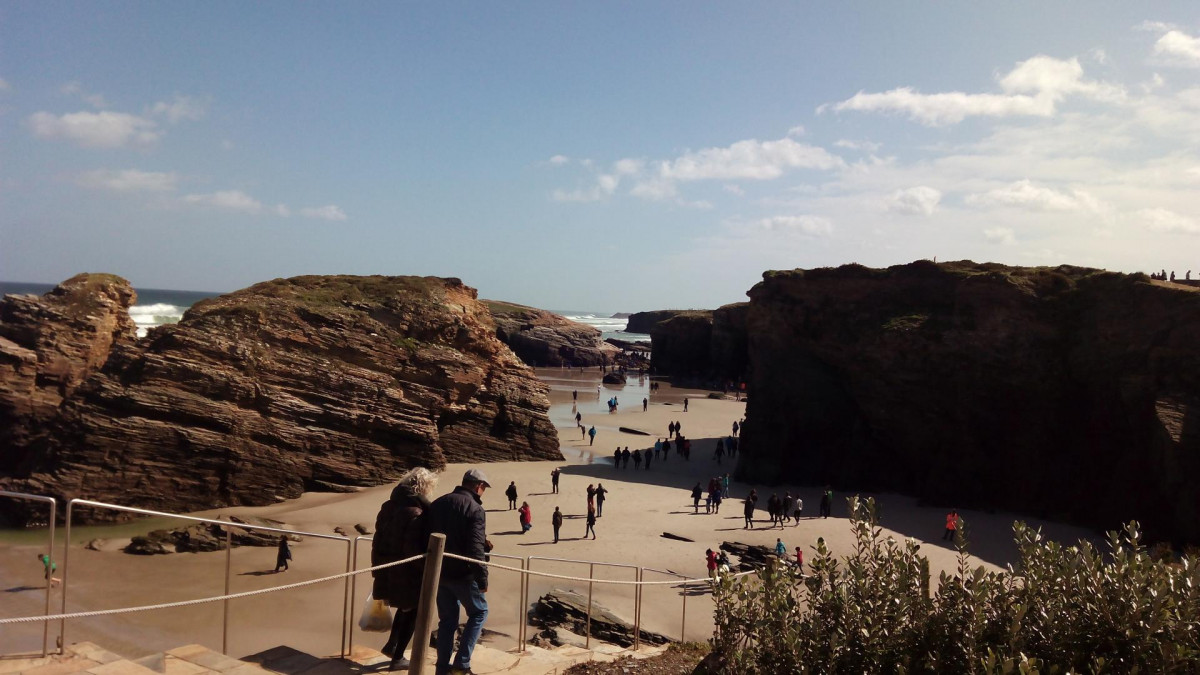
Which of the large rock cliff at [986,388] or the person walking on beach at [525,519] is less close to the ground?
the large rock cliff at [986,388]

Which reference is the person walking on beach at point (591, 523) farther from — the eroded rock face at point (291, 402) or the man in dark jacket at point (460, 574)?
the man in dark jacket at point (460, 574)

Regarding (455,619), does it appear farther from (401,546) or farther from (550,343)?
(550,343)

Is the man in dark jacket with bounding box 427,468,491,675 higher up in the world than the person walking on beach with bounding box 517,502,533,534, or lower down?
higher up

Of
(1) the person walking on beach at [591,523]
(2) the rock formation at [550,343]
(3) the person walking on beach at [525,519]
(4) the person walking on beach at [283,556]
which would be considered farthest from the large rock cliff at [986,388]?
(2) the rock formation at [550,343]

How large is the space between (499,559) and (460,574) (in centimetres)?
1203

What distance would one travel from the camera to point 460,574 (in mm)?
5910

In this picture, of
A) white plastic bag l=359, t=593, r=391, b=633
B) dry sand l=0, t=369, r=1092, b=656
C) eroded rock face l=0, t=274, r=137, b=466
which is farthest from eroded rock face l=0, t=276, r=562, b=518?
white plastic bag l=359, t=593, r=391, b=633

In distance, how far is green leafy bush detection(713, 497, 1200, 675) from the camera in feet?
13.7

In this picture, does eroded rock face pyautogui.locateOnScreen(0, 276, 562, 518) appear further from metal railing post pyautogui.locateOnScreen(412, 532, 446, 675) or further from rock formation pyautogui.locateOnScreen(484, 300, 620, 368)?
rock formation pyautogui.locateOnScreen(484, 300, 620, 368)

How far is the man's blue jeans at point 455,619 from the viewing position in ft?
19.4

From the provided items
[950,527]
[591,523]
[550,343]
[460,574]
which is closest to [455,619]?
[460,574]

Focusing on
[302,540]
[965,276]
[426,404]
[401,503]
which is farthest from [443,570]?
[965,276]

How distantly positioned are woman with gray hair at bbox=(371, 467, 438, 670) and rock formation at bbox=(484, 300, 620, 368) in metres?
69.9

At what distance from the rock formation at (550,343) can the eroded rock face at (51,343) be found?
1981 inches
